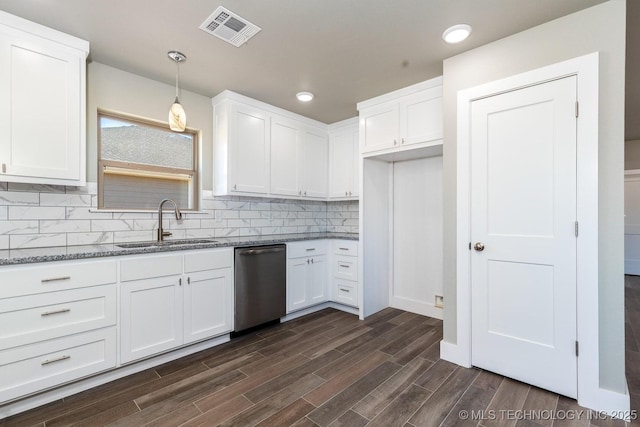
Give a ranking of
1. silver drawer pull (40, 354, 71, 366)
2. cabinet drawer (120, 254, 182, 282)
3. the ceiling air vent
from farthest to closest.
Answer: cabinet drawer (120, 254, 182, 282), the ceiling air vent, silver drawer pull (40, 354, 71, 366)

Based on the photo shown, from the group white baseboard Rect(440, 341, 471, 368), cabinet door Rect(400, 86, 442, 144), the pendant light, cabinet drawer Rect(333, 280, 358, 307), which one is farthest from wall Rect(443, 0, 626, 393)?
the pendant light

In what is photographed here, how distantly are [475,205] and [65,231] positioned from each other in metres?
3.24

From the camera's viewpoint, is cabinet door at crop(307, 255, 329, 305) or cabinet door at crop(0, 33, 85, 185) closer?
cabinet door at crop(0, 33, 85, 185)

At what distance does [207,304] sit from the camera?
2568 millimetres

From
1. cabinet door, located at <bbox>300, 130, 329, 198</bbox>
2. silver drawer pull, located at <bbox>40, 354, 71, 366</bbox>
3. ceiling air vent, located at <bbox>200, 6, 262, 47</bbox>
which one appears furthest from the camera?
cabinet door, located at <bbox>300, 130, 329, 198</bbox>

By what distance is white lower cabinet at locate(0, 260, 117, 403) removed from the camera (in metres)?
1.71

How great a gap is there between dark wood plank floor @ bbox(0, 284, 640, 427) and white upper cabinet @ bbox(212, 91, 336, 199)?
1676mm

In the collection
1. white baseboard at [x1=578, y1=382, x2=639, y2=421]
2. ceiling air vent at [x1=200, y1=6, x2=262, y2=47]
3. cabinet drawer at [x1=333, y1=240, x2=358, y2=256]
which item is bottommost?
white baseboard at [x1=578, y1=382, x2=639, y2=421]

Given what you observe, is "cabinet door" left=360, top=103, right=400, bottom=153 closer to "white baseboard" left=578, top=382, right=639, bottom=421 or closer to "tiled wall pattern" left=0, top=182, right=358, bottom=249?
"tiled wall pattern" left=0, top=182, right=358, bottom=249

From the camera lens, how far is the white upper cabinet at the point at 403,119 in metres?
2.77

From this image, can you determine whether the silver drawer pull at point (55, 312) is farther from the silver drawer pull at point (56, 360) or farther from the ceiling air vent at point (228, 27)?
the ceiling air vent at point (228, 27)

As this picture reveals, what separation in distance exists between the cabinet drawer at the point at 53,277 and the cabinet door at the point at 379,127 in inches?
103

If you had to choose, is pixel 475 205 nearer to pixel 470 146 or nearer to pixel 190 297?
pixel 470 146

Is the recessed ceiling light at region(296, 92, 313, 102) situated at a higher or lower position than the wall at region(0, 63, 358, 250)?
higher
